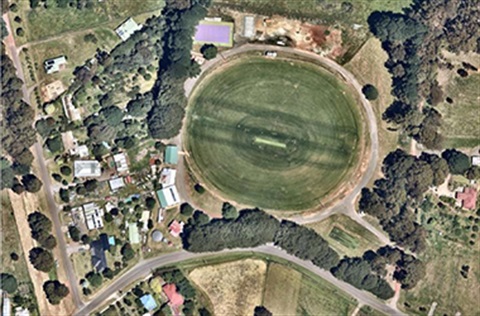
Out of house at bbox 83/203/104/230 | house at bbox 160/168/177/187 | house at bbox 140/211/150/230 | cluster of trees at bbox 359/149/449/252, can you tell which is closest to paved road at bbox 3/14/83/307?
house at bbox 83/203/104/230

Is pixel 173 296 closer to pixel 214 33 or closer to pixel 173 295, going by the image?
pixel 173 295

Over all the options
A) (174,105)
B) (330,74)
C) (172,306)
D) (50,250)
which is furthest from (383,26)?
(50,250)

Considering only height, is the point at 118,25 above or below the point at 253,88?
above

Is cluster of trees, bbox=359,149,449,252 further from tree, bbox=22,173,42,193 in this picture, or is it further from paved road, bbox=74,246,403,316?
tree, bbox=22,173,42,193

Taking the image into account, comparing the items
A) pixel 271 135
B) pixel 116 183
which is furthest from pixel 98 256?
pixel 271 135

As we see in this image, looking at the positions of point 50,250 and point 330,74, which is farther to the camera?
point 330,74

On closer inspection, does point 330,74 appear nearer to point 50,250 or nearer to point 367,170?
point 367,170
